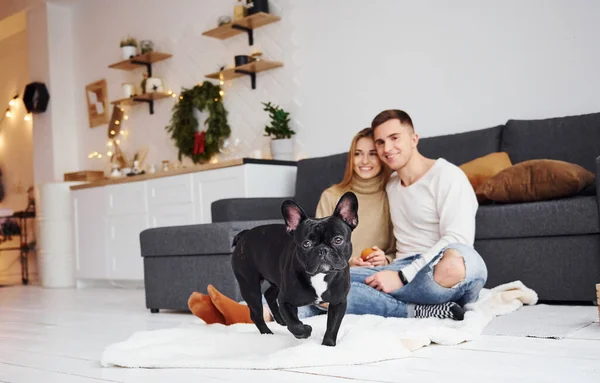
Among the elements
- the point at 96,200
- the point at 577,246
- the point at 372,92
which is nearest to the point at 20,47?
the point at 96,200

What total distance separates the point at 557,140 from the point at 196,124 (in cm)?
305

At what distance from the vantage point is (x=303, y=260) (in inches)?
61.6

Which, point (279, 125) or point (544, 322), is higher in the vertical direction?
point (279, 125)

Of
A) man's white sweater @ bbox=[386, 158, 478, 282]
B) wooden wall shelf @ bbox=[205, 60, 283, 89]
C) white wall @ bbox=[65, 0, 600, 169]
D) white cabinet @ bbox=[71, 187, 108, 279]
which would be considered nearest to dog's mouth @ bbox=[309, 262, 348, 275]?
man's white sweater @ bbox=[386, 158, 478, 282]

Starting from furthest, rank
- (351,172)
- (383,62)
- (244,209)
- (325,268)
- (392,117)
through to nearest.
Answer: (383,62), (244,209), (351,172), (392,117), (325,268)

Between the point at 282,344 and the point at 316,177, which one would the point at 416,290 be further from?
the point at 316,177

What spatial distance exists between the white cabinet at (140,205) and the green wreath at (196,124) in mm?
443

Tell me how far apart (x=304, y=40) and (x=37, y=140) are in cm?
345

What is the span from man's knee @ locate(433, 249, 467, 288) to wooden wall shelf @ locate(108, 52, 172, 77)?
3980 millimetres

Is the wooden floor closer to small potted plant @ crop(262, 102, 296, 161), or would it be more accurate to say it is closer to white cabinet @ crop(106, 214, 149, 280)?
small potted plant @ crop(262, 102, 296, 161)

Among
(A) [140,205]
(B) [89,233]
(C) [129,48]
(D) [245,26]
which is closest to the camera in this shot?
(D) [245,26]

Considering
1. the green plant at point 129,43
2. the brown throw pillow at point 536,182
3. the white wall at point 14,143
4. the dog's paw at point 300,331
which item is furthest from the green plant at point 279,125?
the white wall at point 14,143

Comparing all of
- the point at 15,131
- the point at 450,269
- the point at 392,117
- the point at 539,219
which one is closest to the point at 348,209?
the point at 450,269

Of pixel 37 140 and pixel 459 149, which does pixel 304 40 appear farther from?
pixel 37 140
